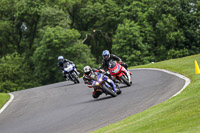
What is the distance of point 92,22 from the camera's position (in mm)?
66625

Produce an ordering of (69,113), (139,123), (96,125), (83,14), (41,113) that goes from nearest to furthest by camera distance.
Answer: (139,123) → (96,125) → (69,113) → (41,113) → (83,14)

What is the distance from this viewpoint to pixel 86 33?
64.4 m

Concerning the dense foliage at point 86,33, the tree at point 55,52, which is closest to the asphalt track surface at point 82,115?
the tree at point 55,52

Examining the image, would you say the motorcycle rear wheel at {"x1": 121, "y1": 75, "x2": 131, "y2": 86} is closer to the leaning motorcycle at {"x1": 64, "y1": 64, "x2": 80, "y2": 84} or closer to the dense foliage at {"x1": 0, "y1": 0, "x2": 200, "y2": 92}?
→ the leaning motorcycle at {"x1": 64, "y1": 64, "x2": 80, "y2": 84}

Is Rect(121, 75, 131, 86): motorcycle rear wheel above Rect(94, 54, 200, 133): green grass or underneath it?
underneath

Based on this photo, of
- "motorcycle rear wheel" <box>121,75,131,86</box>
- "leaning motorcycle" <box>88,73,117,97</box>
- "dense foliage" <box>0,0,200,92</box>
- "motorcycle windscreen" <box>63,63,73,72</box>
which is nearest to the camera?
"leaning motorcycle" <box>88,73,117,97</box>

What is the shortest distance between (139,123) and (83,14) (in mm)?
55542

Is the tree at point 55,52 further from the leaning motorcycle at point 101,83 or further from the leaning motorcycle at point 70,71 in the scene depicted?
the leaning motorcycle at point 101,83

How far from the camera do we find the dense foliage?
5522 cm

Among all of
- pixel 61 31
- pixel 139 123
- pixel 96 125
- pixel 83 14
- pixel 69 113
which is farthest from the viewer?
pixel 83 14

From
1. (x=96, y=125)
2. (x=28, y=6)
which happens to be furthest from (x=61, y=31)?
(x=96, y=125)

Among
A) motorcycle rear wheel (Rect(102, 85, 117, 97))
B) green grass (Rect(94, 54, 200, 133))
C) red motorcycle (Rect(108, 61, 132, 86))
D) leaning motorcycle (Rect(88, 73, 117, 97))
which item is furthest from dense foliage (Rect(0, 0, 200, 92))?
green grass (Rect(94, 54, 200, 133))

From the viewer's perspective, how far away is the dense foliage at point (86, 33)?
55219 millimetres

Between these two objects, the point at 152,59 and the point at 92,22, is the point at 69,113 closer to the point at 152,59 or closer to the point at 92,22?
the point at 152,59
